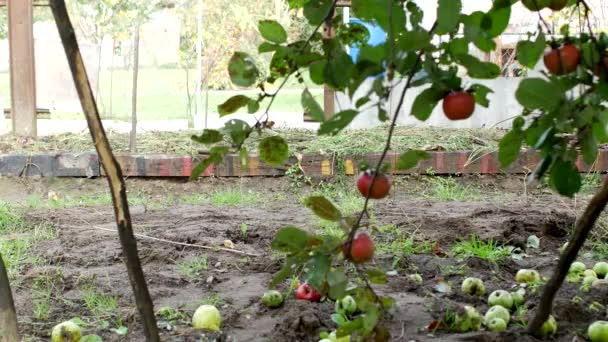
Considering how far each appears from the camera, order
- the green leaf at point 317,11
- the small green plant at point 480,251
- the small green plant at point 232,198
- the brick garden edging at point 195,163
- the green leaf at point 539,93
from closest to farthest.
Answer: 1. the green leaf at point 539,93
2. the green leaf at point 317,11
3. the small green plant at point 480,251
4. the small green plant at point 232,198
5. the brick garden edging at point 195,163

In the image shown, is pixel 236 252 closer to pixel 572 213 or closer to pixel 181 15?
pixel 572 213

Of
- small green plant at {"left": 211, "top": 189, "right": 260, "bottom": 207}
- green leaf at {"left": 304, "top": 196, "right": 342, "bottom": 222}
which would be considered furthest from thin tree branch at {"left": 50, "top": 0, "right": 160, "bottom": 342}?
small green plant at {"left": 211, "top": 189, "right": 260, "bottom": 207}

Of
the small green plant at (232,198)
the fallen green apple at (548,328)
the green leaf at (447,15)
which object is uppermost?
→ the green leaf at (447,15)

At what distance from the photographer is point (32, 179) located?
Answer: 7793 millimetres

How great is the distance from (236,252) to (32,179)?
362 cm

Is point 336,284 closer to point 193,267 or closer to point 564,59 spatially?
point 564,59

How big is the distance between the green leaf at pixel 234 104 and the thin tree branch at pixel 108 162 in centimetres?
38

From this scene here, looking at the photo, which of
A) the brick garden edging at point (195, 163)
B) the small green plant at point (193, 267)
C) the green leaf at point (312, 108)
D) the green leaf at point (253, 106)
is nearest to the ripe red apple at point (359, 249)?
the green leaf at point (312, 108)

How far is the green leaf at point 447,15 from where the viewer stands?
186cm

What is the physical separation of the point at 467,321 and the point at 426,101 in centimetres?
153

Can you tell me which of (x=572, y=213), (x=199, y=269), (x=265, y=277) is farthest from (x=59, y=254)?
(x=572, y=213)

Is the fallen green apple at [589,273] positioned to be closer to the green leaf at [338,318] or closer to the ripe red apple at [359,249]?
the green leaf at [338,318]

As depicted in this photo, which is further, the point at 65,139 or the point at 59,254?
the point at 65,139

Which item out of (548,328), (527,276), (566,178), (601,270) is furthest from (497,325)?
(566,178)
